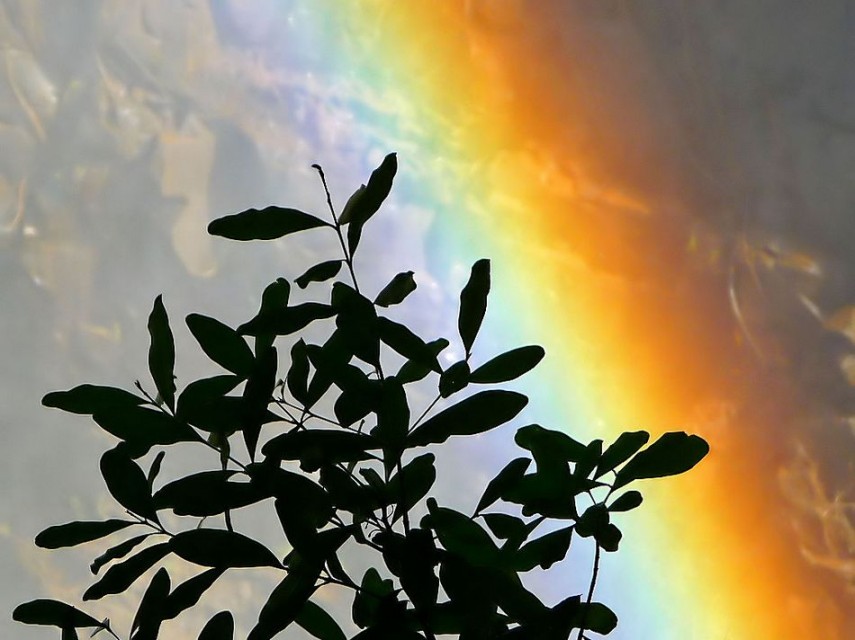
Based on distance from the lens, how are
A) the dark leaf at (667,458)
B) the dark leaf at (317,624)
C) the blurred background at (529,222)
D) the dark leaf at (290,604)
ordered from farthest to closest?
the blurred background at (529,222) < the dark leaf at (317,624) < the dark leaf at (667,458) < the dark leaf at (290,604)

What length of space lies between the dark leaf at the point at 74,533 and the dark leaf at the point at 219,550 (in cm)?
14

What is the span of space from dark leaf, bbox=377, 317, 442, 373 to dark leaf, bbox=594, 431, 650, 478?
23 centimetres

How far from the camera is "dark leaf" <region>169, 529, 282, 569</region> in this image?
25.7 inches

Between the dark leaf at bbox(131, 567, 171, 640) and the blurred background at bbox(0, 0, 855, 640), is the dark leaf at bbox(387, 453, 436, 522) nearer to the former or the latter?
the dark leaf at bbox(131, 567, 171, 640)

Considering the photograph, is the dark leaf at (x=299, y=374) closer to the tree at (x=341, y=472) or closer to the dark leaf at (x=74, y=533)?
the tree at (x=341, y=472)

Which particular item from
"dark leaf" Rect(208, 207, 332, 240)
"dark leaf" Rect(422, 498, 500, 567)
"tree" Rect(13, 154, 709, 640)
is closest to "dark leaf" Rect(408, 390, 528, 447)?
"tree" Rect(13, 154, 709, 640)

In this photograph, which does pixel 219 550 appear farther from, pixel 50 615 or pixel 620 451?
pixel 620 451

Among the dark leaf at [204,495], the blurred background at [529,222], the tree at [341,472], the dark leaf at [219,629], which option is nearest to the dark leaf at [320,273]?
the tree at [341,472]

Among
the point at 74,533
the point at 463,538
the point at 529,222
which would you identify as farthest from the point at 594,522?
the point at 529,222

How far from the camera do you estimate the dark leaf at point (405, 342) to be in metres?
0.70

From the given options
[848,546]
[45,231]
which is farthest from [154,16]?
[848,546]

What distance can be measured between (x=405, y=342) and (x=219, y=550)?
270mm

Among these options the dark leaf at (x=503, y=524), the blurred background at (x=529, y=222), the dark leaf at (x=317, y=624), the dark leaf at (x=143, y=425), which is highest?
the blurred background at (x=529, y=222)

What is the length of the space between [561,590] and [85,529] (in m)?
1.37
